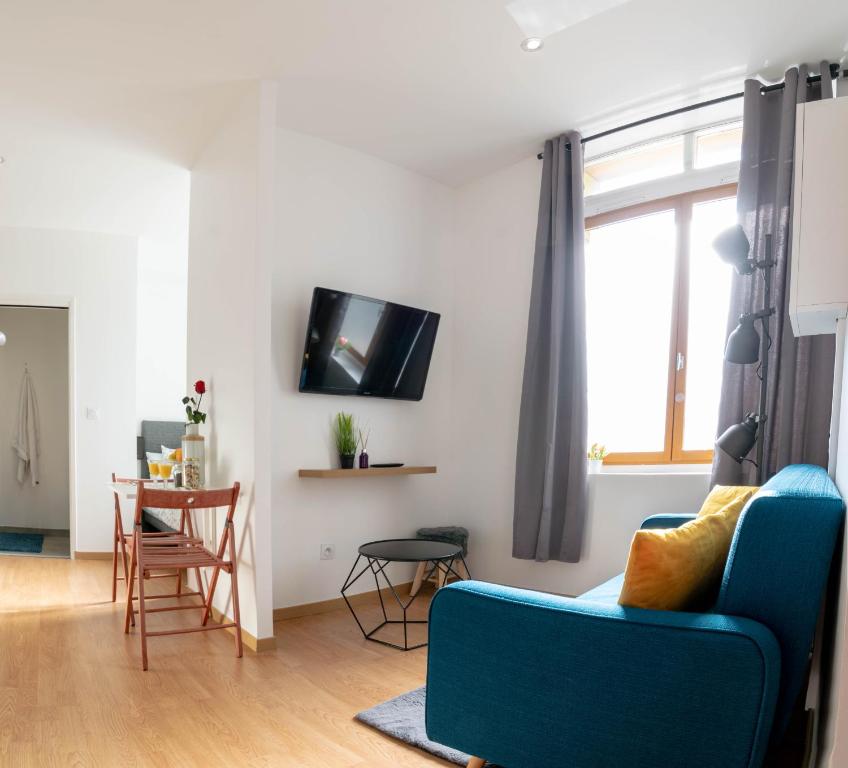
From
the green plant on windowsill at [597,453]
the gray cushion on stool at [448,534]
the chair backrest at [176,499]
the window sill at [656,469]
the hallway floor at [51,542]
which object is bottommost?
the hallway floor at [51,542]

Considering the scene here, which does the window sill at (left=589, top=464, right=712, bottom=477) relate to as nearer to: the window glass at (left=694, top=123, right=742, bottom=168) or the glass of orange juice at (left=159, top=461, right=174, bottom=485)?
the window glass at (left=694, top=123, right=742, bottom=168)

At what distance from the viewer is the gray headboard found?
588cm

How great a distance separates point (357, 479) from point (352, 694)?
1583mm

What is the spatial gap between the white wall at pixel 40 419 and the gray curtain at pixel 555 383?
5.28 meters

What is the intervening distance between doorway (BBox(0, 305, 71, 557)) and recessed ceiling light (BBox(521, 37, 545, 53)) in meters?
5.83

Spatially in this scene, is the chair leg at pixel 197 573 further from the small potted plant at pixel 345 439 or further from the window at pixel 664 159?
the window at pixel 664 159

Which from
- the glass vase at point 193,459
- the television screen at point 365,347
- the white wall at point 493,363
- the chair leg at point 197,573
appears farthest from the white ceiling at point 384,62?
the chair leg at point 197,573

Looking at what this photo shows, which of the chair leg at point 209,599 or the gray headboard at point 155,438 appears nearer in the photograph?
the chair leg at point 209,599

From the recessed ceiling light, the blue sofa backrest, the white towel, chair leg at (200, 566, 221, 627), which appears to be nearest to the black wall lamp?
the recessed ceiling light

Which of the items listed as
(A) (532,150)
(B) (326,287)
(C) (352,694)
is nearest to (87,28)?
(B) (326,287)

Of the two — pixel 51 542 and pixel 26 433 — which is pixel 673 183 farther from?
pixel 26 433

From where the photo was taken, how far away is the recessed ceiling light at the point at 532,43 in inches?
116

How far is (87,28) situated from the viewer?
2.89 m

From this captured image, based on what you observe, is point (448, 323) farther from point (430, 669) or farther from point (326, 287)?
point (430, 669)
